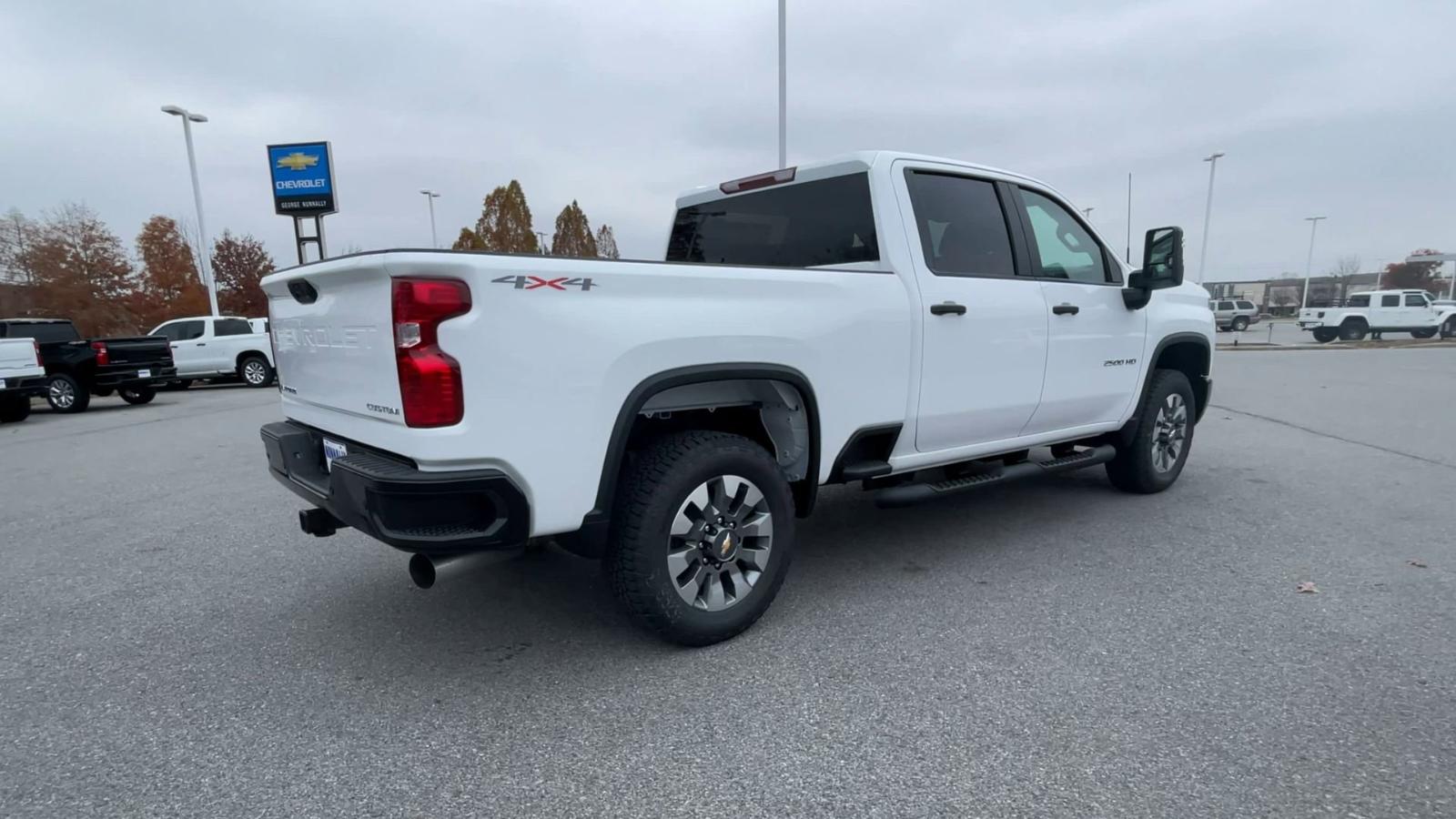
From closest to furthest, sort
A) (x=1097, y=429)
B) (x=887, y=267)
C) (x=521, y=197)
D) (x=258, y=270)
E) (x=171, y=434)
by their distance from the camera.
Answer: (x=887, y=267) → (x=1097, y=429) → (x=171, y=434) → (x=521, y=197) → (x=258, y=270)

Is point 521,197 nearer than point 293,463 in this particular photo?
No

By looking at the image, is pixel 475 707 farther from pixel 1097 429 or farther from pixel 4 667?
pixel 1097 429

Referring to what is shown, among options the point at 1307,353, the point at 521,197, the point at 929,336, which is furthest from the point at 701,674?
the point at 521,197

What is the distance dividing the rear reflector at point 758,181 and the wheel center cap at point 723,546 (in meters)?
1.99

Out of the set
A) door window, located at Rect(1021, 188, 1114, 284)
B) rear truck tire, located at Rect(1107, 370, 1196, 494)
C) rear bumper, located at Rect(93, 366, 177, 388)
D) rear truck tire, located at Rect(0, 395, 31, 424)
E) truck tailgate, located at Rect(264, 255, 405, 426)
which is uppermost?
door window, located at Rect(1021, 188, 1114, 284)

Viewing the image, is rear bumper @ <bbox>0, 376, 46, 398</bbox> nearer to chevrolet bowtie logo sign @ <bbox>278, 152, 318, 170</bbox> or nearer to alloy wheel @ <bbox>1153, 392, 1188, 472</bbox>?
chevrolet bowtie logo sign @ <bbox>278, 152, 318, 170</bbox>

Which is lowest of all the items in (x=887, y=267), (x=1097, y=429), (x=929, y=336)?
(x=1097, y=429)

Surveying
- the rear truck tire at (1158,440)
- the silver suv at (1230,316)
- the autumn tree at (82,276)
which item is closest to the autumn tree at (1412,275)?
the silver suv at (1230,316)

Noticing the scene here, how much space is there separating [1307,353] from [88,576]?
26.7 metres

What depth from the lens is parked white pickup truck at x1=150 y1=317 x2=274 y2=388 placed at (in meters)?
16.8

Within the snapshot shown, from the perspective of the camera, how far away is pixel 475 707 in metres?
2.68

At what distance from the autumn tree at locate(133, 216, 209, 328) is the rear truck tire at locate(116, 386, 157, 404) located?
1835 cm

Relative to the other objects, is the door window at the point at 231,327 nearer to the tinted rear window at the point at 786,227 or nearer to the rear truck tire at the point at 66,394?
the rear truck tire at the point at 66,394

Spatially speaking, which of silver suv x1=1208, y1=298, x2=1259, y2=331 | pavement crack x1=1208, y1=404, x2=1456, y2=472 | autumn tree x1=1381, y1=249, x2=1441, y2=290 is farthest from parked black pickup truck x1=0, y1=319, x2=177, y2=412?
autumn tree x1=1381, y1=249, x2=1441, y2=290
